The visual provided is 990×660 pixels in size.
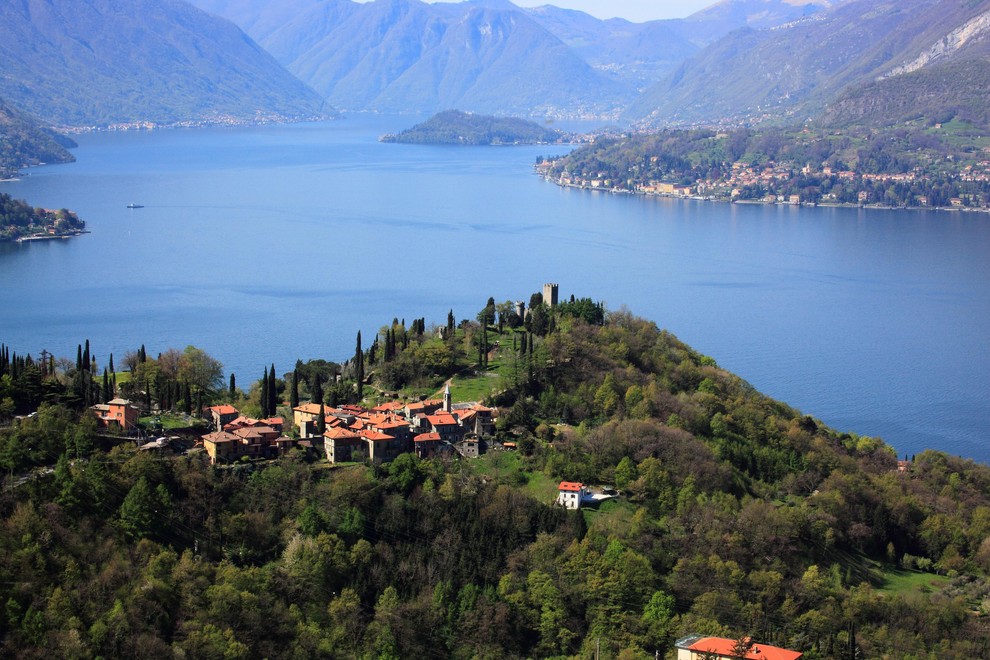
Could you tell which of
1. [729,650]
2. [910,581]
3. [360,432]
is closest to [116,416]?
[360,432]

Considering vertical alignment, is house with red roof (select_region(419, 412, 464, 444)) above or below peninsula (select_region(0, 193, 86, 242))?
below

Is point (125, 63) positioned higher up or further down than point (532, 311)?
higher up

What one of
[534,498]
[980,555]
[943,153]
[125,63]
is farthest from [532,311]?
[125,63]

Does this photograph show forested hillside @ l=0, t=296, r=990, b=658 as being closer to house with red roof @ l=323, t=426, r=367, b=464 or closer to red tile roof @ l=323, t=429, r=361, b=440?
house with red roof @ l=323, t=426, r=367, b=464

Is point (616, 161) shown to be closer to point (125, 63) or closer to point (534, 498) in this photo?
point (534, 498)

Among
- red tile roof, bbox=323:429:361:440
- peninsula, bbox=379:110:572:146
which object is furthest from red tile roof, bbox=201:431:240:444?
peninsula, bbox=379:110:572:146

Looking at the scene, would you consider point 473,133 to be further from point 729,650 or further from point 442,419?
point 729,650
